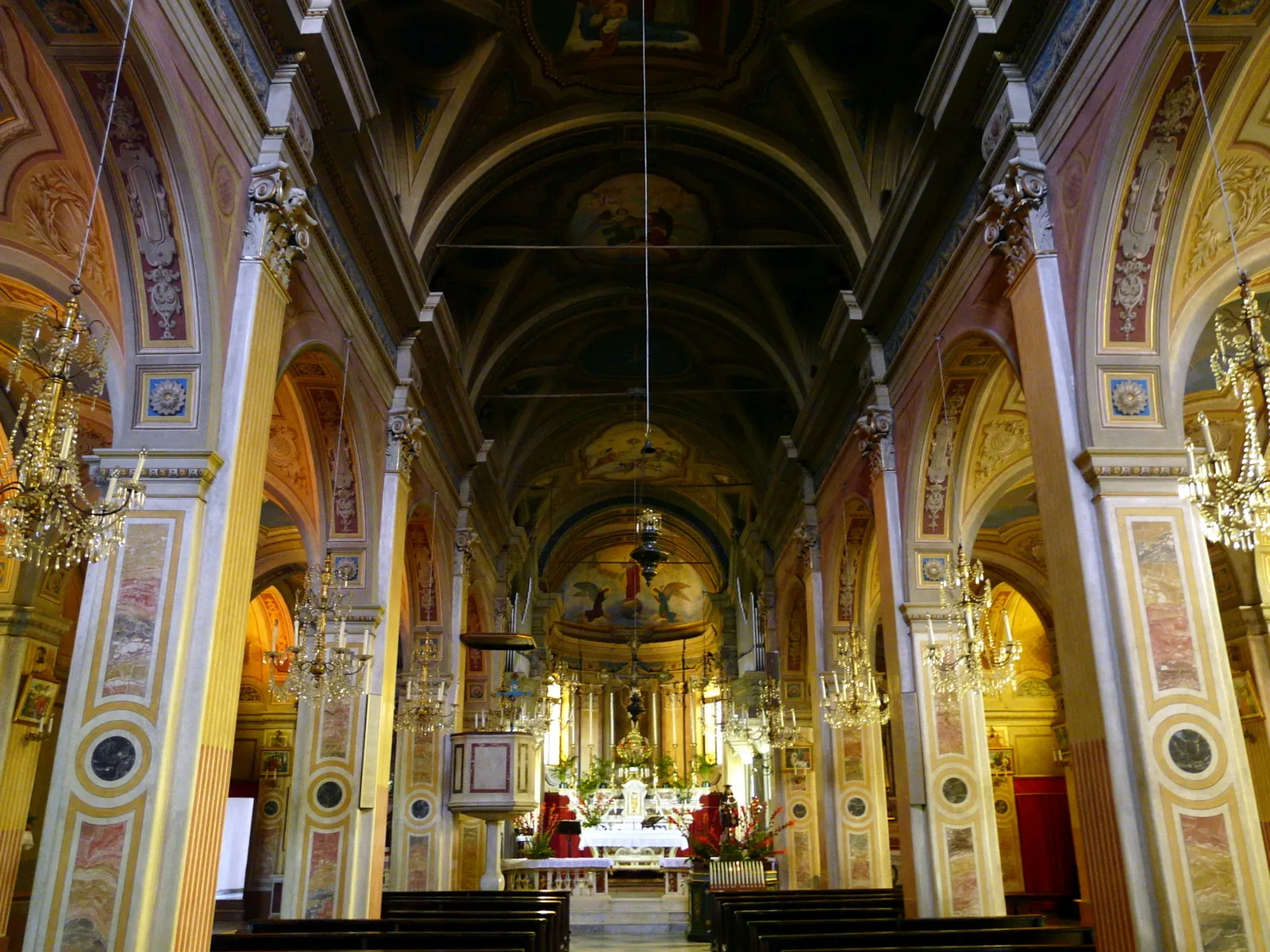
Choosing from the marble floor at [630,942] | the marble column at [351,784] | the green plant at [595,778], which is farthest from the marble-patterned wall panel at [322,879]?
the green plant at [595,778]

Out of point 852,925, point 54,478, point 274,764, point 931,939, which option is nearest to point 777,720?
point 852,925

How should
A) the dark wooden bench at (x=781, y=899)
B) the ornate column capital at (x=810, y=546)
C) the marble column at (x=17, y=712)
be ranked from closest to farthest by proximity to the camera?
1. the dark wooden bench at (x=781, y=899)
2. the marble column at (x=17, y=712)
3. the ornate column capital at (x=810, y=546)

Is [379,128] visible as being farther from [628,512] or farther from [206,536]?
[628,512]

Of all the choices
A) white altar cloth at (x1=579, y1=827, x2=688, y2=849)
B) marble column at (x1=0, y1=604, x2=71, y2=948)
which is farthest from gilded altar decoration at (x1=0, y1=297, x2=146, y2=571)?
white altar cloth at (x1=579, y1=827, x2=688, y2=849)

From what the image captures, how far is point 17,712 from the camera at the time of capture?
36.9ft

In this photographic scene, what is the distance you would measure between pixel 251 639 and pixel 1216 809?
18.6 m

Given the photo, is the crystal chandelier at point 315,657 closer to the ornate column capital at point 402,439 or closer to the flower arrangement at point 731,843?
the ornate column capital at point 402,439

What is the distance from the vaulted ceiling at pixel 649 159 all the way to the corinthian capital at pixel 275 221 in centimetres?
412

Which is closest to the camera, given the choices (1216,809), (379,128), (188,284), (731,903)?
(1216,809)

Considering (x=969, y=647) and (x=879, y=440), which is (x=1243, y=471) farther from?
(x=879, y=440)

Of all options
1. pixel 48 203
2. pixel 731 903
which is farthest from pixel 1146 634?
pixel 48 203

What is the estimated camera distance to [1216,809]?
598 centimetres

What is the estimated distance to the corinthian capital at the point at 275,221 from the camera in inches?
279

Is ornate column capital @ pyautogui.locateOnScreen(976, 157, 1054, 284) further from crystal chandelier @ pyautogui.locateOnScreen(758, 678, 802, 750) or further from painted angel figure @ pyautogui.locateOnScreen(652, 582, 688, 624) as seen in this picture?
painted angel figure @ pyautogui.locateOnScreen(652, 582, 688, 624)
